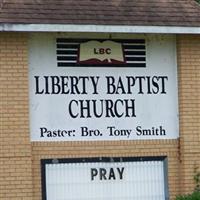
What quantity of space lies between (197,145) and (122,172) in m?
1.46

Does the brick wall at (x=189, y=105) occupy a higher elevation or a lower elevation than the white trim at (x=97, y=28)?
lower

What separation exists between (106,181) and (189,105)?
204 centimetres

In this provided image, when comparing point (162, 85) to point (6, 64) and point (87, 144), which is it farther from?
point (6, 64)

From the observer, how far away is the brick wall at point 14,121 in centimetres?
1459

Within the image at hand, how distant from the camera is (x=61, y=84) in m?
A: 15.2

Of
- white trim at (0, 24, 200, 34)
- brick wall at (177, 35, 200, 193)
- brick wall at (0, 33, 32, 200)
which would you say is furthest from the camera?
brick wall at (177, 35, 200, 193)

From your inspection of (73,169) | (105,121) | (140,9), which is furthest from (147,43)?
(73,169)

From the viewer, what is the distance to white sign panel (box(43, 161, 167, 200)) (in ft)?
49.6

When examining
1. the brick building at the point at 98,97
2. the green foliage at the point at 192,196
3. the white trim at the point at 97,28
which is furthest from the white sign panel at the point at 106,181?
the white trim at the point at 97,28

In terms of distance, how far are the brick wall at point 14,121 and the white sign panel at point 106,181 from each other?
56cm

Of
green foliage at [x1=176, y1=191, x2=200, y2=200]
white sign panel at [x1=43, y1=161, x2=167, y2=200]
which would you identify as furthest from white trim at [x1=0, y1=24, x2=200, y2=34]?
green foliage at [x1=176, y1=191, x2=200, y2=200]

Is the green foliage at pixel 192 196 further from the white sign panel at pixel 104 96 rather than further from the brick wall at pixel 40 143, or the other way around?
the white sign panel at pixel 104 96

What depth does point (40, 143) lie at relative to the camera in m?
15.0

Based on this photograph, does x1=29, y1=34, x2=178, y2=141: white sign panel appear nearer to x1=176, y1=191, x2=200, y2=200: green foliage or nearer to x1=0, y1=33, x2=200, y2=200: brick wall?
x1=0, y1=33, x2=200, y2=200: brick wall
